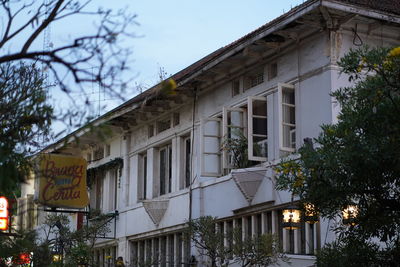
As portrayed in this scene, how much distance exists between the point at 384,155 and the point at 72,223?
23785 millimetres

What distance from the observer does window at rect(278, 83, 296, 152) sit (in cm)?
2070

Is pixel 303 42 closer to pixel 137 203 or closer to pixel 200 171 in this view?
pixel 200 171

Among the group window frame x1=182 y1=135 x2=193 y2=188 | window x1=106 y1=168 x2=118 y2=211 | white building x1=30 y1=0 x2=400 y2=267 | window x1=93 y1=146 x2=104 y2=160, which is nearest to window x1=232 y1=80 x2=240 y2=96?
white building x1=30 y1=0 x2=400 y2=267

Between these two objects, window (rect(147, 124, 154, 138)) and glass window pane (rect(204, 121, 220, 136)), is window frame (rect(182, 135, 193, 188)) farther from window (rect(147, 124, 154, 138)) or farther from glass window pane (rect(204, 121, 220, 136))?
window (rect(147, 124, 154, 138))

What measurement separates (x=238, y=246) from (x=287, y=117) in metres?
3.52

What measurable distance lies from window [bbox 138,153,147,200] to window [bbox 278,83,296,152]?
358 inches

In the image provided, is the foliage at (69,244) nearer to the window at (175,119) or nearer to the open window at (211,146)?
the window at (175,119)

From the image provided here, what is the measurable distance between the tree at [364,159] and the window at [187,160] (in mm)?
12911

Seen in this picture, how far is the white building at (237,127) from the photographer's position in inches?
787

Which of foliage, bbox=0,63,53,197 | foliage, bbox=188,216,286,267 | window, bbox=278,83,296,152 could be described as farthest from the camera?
window, bbox=278,83,296,152

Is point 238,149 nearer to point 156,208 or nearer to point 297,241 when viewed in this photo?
point 297,241

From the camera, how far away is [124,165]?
100 feet

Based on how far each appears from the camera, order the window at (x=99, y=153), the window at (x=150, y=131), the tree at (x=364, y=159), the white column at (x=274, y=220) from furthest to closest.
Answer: the window at (x=99, y=153), the window at (x=150, y=131), the white column at (x=274, y=220), the tree at (x=364, y=159)

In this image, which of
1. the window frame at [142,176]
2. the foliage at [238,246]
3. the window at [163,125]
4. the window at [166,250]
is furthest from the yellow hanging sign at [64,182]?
the window frame at [142,176]
